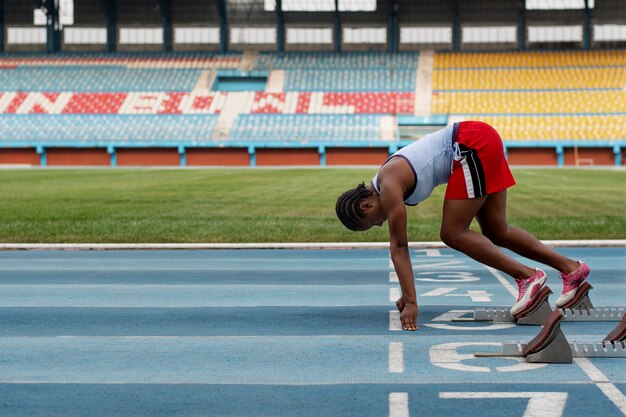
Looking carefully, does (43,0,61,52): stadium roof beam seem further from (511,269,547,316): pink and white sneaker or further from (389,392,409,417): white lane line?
(389,392,409,417): white lane line

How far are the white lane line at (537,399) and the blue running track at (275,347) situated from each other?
12mm

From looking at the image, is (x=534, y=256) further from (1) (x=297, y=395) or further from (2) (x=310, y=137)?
(2) (x=310, y=137)

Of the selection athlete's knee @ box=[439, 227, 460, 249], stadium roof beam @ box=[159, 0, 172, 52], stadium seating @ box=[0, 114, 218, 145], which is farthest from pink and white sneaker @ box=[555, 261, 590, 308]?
stadium roof beam @ box=[159, 0, 172, 52]

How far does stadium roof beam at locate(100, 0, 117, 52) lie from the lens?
63.5 m

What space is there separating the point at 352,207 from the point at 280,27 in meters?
59.8

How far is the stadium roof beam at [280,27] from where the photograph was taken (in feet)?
207

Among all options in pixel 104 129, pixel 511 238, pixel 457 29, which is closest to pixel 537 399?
pixel 511 238

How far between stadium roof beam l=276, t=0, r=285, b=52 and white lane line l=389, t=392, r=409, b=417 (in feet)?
199

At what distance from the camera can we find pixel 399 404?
12.8ft

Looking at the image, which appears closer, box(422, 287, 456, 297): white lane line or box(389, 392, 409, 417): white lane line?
box(389, 392, 409, 417): white lane line

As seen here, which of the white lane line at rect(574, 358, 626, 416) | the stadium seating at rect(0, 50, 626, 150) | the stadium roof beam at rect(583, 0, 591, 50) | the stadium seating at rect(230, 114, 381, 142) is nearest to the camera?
the white lane line at rect(574, 358, 626, 416)

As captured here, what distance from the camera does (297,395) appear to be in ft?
13.4

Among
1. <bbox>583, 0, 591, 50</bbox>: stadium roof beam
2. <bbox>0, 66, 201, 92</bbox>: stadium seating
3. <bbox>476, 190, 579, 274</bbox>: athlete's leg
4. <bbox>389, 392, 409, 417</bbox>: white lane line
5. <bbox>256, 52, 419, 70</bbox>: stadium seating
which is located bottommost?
<bbox>389, 392, 409, 417</bbox>: white lane line

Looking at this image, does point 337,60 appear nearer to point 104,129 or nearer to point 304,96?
point 304,96
